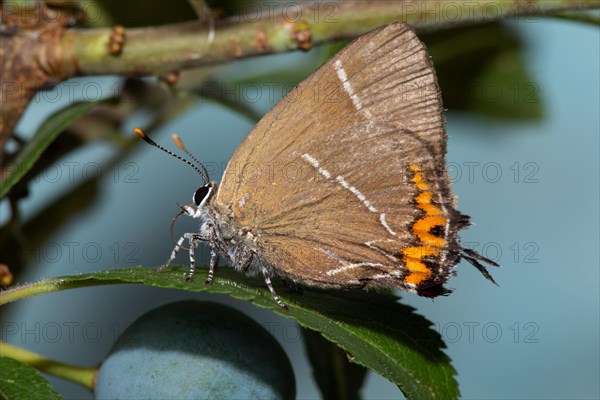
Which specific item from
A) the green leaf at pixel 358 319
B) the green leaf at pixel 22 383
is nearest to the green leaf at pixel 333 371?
the green leaf at pixel 358 319

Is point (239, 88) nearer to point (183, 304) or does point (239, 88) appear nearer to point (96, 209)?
point (96, 209)

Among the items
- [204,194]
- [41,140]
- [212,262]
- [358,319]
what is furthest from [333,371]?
[41,140]

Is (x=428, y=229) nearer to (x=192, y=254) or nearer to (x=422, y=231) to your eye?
(x=422, y=231)

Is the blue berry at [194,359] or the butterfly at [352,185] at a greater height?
the butterfly at [352,185]

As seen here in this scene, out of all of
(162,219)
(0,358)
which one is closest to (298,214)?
(0,358)

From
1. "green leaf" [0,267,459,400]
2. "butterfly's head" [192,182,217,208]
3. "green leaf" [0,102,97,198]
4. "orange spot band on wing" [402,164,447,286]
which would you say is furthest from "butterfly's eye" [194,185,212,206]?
"orange spot band on wing" [402,164,447,286]

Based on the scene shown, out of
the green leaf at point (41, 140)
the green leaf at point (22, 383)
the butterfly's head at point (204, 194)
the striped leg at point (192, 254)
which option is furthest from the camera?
the butterfly's head at point (204, 194)

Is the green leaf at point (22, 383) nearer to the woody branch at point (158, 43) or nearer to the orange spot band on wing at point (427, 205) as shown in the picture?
the woody branch at point (158, 43)
